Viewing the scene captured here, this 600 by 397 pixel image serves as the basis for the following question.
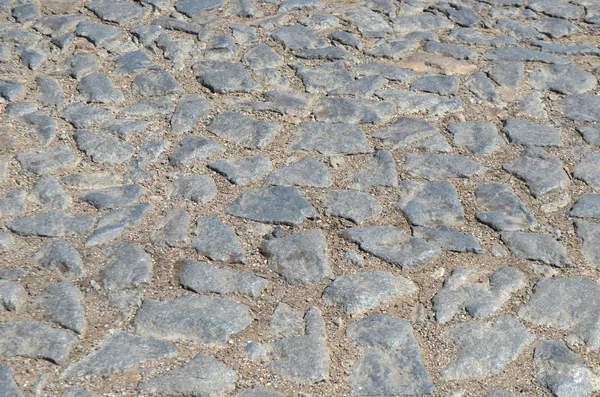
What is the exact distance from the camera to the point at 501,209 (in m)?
3.75

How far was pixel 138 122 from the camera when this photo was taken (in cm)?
419

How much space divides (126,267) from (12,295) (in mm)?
404

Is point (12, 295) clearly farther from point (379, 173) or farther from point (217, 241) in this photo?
point (379, 173)

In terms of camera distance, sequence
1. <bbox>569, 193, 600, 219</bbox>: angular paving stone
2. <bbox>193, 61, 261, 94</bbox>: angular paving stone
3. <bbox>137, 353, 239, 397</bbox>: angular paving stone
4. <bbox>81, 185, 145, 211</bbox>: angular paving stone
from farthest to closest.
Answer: <bbox>193, 61, 261, 94</bbox>: angular paving stone < <bbox>569, 193, 600, 219</bbox>: angular paving stone < <bbox>81, 185, 145, 211</bbox>: angular paving stone < <bbox>137, 353, 239, 397</bbox>: angular paving stone

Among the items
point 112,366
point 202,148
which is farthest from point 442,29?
point 112,366

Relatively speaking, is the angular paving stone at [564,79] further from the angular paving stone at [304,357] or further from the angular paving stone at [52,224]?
the angular paving stone at [52,224]

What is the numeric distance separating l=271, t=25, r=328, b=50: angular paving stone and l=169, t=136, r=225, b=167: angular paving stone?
42.4 inches

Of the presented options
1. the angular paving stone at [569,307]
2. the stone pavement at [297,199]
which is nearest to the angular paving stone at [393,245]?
the stone pavement at [297,199]

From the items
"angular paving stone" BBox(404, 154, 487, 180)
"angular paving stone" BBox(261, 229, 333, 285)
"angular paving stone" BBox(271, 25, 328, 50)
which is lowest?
"angular paving stone" BBox(271, 25, 328, 50)

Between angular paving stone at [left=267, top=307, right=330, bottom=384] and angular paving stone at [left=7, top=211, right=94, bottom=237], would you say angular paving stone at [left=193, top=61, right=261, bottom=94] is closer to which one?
angular paving stone at [left=7, top=211, right=94, bottom=237]

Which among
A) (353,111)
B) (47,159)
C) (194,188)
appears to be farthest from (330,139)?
(47,159)

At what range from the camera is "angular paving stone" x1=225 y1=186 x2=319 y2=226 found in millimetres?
3594

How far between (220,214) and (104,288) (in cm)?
63

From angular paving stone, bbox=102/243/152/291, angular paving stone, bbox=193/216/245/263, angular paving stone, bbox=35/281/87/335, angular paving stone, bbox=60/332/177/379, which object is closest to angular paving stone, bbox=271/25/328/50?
angular paving stone, bbox=193/216/245/263
